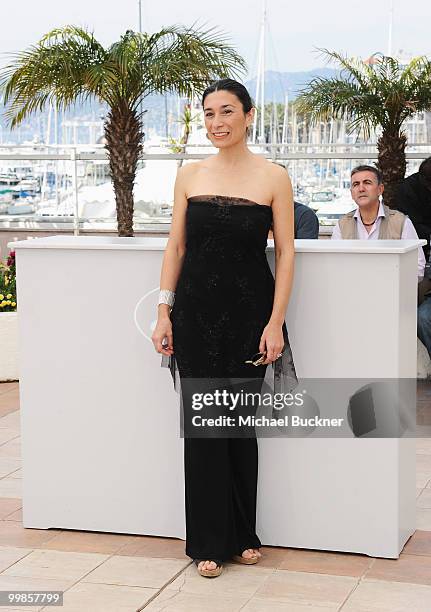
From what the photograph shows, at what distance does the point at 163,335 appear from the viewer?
4.27 m

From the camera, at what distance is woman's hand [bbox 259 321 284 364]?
4141 mm

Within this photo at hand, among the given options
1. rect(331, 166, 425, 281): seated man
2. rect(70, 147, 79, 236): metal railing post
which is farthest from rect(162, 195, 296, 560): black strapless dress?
rect(70, 147, 79, 236): metal railing post

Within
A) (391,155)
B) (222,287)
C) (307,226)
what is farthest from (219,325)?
(391,155)

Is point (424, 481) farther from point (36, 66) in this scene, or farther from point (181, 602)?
point (36, 66)

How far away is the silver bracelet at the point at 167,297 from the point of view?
14.0 feet

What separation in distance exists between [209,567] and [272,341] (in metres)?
0.91

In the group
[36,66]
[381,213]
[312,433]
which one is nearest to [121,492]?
[312,433]

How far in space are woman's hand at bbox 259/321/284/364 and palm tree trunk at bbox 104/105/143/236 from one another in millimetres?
7682

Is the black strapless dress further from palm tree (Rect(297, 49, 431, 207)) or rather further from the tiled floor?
palm tree (Rect(297, 49, 431, 207))

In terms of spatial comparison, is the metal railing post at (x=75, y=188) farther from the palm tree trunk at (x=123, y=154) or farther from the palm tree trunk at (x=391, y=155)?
the palm tree trunk at (x=391, y=155)

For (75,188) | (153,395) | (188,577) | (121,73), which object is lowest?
(188,577)

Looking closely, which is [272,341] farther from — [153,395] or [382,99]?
[382,99]

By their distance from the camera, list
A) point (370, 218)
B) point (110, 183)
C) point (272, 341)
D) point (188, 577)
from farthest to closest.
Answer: point (110, 183) < point (370, 218) < point (188, 577) < point (272, 341)

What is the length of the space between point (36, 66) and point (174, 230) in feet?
24.7
